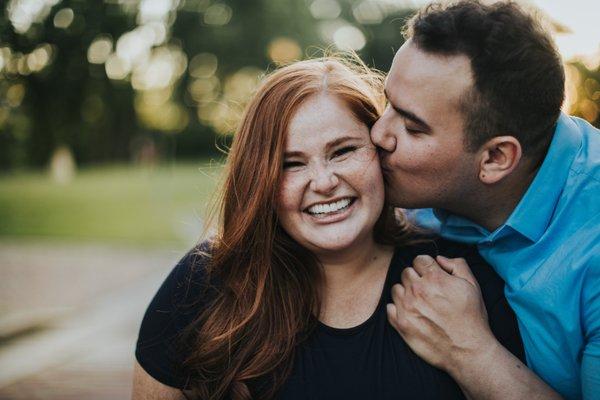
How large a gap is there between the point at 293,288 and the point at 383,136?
773 millimetres

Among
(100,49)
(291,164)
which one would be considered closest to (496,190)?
(291,164)

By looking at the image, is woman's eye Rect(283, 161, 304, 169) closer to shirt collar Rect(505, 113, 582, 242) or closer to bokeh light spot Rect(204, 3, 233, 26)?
shirt collar Rect(505, 113, 582, 242)

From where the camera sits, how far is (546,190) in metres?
2.43

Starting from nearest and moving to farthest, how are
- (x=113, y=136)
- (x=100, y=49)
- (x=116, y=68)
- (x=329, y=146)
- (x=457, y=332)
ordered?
1. (x=457, y=332)
2. (x=329, y=146)
3. (x=100, y=49)
4. (x=116, y=68)
5. (x=113, y=136)

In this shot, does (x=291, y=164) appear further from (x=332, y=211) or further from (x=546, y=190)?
(x=546, y=190)


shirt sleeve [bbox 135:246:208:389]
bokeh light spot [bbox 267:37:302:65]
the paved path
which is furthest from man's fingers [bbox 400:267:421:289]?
bokeh light spot [bbox 267:37:302:65]

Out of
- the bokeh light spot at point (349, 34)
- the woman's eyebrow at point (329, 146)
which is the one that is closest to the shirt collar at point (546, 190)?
the woman's eyebrow at point (329, 146)

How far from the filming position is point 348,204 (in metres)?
2.50

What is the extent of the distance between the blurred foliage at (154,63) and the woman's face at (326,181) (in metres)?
21.7

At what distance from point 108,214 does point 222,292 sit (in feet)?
54.3

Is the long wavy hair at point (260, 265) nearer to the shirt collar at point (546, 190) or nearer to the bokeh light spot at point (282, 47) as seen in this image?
the shirt collar at point (546, 190)

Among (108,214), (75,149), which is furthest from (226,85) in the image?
(108,214)

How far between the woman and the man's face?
125mm

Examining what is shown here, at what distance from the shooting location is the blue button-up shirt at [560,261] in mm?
2150
